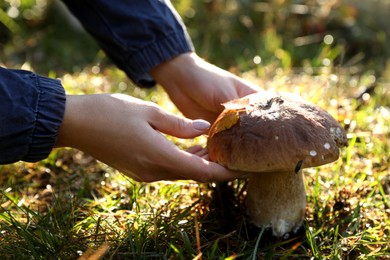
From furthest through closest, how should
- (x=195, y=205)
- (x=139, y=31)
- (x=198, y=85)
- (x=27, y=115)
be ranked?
(x=139, y=31) → (x=198, y=85) → (x=195, y=205) → (x=27, y=115)

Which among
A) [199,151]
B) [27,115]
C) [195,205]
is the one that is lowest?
Result: [195,205]

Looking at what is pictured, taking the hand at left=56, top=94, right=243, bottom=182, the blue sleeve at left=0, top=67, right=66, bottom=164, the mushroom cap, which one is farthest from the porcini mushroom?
the blue sleeve at left=0, top=67, right=66, bottom=164

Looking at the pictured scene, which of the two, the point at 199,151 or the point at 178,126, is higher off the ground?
the point at 178,126

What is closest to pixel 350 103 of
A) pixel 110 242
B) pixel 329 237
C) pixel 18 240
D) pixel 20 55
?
pixel 329 237

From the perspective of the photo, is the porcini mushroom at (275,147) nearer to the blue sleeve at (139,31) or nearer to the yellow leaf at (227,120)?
the yellow leaf at (227,120)

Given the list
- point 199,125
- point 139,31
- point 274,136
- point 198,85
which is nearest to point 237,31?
point 139,31

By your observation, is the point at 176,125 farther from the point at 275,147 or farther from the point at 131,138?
the point at 275,147

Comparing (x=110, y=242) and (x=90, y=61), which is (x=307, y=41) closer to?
(x=90, y=61)
